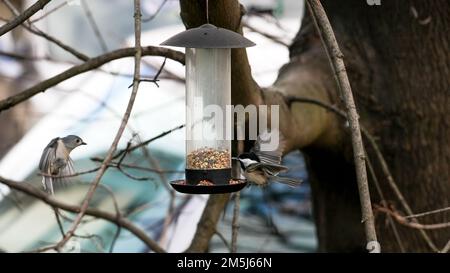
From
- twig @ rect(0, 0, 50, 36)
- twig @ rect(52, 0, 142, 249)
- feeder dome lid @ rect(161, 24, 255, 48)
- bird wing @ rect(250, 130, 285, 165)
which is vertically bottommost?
twig @ rect(52, 0, 142, 249)

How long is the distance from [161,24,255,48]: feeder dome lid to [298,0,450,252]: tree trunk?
124cm

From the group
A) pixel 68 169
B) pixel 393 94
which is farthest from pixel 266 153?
pixel 393 94

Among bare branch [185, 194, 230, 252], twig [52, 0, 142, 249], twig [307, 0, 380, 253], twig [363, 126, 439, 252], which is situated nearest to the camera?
twig [52, 0, 142, 249]

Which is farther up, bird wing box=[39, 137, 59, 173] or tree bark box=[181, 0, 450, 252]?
tree bark box=[181, 0, 450, 252]

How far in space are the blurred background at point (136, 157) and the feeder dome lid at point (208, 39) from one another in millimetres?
1265

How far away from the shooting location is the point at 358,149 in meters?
1.73

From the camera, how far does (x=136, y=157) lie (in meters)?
4.47

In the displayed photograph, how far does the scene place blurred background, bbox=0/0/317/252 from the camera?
13.2 feet

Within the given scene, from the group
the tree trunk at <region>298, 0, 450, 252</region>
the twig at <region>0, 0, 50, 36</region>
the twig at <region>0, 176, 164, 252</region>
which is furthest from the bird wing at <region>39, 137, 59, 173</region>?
the tree trunk at <region>298, 0, 450, 252</region>

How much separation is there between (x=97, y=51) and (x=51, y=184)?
567 cm

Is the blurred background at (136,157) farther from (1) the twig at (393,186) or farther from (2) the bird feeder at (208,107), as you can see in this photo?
(2) the bird feeder at (208,107)

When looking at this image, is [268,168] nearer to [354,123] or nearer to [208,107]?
[208,107]

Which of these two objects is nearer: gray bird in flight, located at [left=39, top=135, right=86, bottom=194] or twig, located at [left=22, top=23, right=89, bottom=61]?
gray bird in flight, located at [left=39, top=135, right=86, bottom=194]

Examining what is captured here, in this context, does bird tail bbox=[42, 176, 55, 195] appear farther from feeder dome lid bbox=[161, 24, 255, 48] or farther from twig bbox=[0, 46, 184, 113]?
feeder dome lid bbox=[161, 24, 255, 48]
